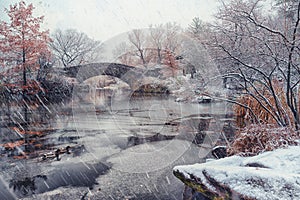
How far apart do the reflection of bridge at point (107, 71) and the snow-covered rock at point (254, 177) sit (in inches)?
298

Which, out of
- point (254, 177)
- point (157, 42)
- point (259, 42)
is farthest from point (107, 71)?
point (254, 177)

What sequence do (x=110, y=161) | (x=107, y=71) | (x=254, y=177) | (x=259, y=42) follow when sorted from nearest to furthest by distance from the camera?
(x=254, y=177), (x=259, y=42), (x=110, y=161), (x=107, y=71)

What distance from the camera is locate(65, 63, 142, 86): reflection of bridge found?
10070 mm

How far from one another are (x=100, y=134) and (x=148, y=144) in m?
1.49

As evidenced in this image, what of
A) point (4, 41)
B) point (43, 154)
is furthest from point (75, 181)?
point (4, 41)

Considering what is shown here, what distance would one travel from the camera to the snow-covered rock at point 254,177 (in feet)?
5.17

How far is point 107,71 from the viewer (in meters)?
11.9

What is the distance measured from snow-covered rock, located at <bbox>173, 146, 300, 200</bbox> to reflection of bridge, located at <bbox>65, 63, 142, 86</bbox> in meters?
7.57

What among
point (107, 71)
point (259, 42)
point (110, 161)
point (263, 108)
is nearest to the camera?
point (259, 42)

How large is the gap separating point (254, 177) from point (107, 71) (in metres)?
11.0

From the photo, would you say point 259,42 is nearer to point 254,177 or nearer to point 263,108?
point 263,108

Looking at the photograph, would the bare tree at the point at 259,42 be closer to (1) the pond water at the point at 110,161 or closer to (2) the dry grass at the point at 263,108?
(2) the dry grass at the point at 263,108

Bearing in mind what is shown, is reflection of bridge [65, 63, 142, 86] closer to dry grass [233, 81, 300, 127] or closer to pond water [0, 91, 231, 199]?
pond water [0, 91, 231, 199]

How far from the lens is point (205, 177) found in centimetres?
200
